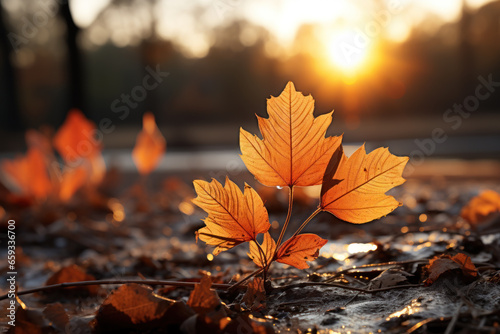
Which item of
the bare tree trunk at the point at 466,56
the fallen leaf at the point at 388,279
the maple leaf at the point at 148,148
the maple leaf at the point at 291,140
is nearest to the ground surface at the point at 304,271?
the fallen leaf at the point at 388,279

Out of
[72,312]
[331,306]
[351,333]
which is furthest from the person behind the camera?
[72,312]

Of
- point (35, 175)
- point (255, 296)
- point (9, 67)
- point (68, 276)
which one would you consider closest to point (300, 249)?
point (255, 296)

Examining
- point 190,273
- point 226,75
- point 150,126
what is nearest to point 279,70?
point 226,75

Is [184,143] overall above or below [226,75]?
below

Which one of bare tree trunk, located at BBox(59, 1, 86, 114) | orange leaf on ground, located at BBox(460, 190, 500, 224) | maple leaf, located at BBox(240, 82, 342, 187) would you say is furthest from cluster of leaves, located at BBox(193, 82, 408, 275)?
bare tree trunk, located at BBox(59, 1, 86, 114)

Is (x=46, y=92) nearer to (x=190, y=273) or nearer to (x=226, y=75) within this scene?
(x=226, y=75)

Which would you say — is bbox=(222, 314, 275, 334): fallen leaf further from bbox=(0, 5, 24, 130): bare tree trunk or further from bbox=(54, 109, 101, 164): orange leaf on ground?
bbox=(0, 5, 24, 130): bare tree trunk
